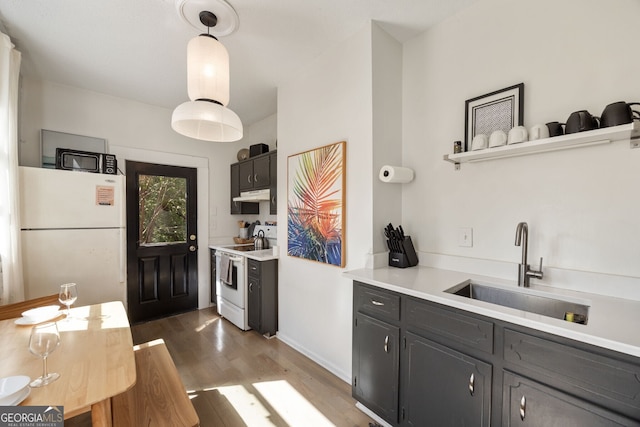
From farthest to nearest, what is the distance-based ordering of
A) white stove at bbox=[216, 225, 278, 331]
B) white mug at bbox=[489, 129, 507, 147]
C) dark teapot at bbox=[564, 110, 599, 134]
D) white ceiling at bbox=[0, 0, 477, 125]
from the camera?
1. white stove at bbox=[216, 225, 278, 331]
2. white ceiling at bbox=[0, 0, 477, 125]
3. white mug at bbox=[489, 129, 507, 147]
4. dark teapot at bbox=[564, 110, 599, 134]

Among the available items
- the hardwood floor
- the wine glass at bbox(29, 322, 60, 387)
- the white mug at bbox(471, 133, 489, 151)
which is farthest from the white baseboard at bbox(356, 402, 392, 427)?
the white mug at bbox(471, 133, 489, 151)

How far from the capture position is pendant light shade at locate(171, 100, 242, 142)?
136cm

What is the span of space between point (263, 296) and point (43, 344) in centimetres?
192

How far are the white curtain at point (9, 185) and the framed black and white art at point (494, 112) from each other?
130 inches

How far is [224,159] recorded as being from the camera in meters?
3.98

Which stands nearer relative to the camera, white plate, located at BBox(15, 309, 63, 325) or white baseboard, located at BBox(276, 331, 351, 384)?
white plate, located at BBox(15, 309, 63, 325)

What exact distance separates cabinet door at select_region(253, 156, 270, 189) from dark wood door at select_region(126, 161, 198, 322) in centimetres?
90

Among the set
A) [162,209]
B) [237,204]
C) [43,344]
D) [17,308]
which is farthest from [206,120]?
[237,204]

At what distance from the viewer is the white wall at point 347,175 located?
203cm

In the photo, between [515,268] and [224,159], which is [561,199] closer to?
[515,268]

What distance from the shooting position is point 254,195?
3443 millimetres

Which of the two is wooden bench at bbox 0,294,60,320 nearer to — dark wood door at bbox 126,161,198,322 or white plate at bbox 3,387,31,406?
white plate at bbox 3,387,31,406

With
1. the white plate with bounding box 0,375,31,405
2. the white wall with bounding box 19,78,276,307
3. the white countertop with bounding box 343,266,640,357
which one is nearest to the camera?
the white plate with bounding box 0,375,31,405

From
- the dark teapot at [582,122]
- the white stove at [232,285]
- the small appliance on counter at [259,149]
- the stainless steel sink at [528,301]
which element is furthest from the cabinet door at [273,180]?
the dark teapot at [582,122]
